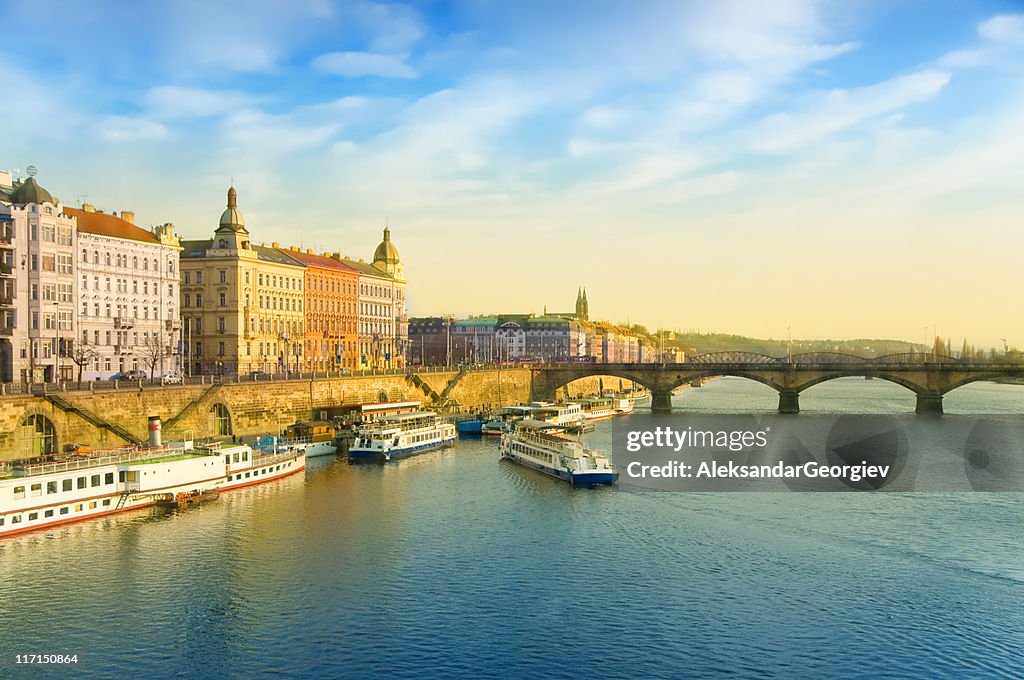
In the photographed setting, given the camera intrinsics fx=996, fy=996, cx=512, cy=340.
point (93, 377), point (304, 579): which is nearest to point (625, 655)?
point (304, 579)

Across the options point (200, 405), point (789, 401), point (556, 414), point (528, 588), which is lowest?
point (528, 588)

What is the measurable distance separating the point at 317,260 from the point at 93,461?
81.5 metres

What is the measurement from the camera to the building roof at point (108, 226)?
3553 inches

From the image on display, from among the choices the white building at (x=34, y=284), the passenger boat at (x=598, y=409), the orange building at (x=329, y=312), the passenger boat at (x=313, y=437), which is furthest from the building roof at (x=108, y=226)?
the passenger boat at (x=598, y=409)

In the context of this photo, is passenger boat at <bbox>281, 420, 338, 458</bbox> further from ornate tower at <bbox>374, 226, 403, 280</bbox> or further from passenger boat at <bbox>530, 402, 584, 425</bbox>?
ornate tower at <bbox>374, 226, 403, 280</bbox>

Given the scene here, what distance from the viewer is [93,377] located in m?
84.8

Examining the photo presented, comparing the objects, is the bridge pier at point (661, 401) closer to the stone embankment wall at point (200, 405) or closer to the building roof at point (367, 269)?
the stone embankment wall at point (200, 405)

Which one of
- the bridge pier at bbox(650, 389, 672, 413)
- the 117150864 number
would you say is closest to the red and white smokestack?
the 117150864 number

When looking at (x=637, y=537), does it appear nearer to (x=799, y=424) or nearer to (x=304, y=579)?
(x=304, y=579)

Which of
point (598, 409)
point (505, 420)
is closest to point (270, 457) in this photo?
point (505, 420)

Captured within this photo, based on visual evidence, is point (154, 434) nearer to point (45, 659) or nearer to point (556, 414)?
point (45, 659)

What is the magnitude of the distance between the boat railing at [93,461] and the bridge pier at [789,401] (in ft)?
293

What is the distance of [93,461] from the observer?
56.3 m

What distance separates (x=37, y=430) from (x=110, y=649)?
3552cm
